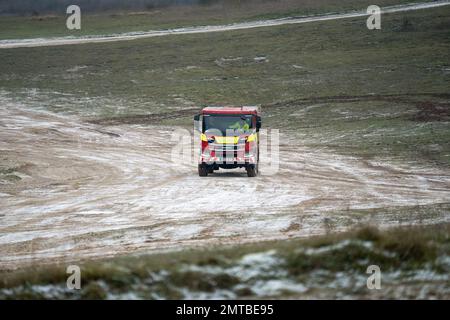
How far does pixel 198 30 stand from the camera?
2926 inches

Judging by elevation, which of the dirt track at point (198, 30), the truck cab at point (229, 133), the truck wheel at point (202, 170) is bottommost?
the truck wheel at point (202, 170)

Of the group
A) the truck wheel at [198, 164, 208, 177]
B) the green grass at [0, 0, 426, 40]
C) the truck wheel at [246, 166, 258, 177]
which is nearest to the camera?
the truck wheel at [246, 166, 258, 177]

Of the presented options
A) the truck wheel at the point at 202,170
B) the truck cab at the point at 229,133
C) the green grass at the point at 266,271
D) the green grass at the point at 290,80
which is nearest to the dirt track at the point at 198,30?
the green grass at the point at 290,80

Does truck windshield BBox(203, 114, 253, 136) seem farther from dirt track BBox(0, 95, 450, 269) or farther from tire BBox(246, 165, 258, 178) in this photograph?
dirt track BBox(0, 95, 450, 269)

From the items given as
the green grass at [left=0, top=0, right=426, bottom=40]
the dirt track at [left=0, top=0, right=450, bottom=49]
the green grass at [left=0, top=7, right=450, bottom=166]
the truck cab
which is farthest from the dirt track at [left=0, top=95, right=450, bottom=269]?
the green grass at [left=0, top=0, right=426, bottom=40]

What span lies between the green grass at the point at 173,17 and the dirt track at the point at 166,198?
42.6 metres

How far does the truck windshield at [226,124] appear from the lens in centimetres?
2622

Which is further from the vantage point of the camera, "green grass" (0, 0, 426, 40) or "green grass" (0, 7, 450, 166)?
"green grass" (0, 0, 426, 40)

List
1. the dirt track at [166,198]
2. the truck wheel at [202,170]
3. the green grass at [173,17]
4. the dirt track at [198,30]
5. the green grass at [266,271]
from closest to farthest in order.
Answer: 1. the green grass at [266,271]
2. the dirt track at [166,198]
3. the truck wheel at [202,170]
4. the dirt track at [198,30]
5. the green grass at [173,17]

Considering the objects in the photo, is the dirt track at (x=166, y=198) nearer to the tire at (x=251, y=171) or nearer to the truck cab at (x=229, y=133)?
the tire at (x=251, y=171)

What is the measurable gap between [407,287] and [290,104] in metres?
39.5

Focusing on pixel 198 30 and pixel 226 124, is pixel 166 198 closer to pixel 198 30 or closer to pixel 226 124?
pixel 226 124

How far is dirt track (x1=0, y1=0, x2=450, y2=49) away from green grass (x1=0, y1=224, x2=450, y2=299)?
6095cm

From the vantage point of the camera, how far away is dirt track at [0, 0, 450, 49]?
70188 mm
